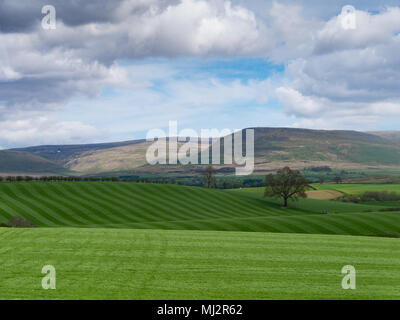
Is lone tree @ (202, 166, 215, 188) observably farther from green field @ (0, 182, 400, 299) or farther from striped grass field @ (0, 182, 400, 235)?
green field @ (0, 182, 400, 299)

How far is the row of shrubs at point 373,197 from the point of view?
122 meters

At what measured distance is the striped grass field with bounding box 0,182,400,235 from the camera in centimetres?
5938

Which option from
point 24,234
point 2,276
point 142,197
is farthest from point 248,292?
point 142,197

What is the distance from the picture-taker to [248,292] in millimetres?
16500

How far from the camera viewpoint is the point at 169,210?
285 feet

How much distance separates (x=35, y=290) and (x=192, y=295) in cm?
580

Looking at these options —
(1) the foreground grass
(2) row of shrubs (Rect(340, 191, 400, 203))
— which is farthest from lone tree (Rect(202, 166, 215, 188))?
(1) the foreground grass

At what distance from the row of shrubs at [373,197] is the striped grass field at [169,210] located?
13.2 m

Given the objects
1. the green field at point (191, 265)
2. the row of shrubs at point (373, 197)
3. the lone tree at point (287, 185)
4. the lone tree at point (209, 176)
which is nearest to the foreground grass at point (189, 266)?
the green field at point (191, 265)

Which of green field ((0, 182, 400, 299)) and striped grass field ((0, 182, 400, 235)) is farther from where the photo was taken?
striped grass field ((0, 182, 400, 235))

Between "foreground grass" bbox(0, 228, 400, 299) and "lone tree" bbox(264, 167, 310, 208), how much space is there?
76596 millimetres

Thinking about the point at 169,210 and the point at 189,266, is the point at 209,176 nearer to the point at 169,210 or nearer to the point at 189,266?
the point at 169,210

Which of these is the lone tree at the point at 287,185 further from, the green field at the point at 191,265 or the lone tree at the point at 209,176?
the green field at the point at 191,265

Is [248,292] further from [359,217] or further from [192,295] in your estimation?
[359,217]
